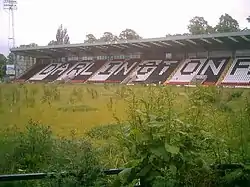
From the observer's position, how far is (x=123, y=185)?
2939 mm

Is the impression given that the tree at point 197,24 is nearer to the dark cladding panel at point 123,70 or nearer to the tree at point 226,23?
the tree at point 226,23

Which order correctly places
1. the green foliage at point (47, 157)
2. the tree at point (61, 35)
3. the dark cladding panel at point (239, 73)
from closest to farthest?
the green foliage at point (47, 157)
the dark cladding panel at point (239, 73)
the tree at point (61, 35)

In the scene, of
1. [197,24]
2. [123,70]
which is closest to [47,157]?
[123,70]

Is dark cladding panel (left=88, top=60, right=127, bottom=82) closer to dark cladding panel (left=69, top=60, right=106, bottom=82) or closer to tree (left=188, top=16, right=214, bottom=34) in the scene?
dark cladding panel (left=69, top=60, right=106, bottom=82)

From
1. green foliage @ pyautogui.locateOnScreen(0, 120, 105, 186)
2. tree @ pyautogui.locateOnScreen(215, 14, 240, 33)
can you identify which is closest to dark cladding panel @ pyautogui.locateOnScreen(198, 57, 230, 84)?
tree @ pyautogui.locateOnScreen(215, 14, 240, 33)

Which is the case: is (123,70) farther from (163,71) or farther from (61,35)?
(61,35)

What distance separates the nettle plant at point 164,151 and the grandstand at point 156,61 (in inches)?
1269

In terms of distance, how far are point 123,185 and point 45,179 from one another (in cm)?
64

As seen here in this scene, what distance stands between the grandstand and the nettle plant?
1269 inches

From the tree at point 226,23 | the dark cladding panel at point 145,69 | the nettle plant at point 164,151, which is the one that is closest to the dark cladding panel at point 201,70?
the dark cladding panel at point 145,69

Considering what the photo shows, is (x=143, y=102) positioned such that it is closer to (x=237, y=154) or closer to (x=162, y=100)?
(x=162, y=100)

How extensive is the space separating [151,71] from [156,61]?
329 cm

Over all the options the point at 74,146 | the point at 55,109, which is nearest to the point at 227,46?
the point at 55,109

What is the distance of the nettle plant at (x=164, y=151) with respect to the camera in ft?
9.02
